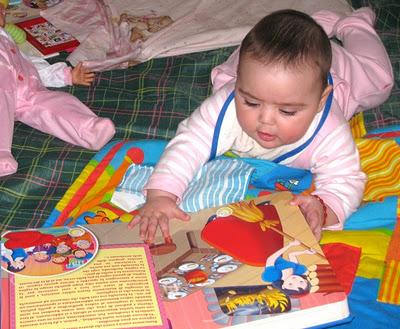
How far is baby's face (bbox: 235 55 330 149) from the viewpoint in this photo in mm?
1188

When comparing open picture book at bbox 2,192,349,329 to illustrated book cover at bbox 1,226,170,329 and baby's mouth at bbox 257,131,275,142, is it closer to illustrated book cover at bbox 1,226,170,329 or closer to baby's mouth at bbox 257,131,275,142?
illustrated book cover at bbox 1,226,170,329

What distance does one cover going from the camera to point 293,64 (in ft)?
3.87

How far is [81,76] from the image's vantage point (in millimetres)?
1731

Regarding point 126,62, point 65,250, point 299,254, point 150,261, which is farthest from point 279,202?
point 126,62

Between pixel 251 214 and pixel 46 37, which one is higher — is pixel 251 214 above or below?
above

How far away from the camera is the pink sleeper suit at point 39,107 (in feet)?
5.11

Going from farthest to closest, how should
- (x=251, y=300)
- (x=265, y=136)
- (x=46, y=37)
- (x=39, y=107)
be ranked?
(x=46, y=37) → (x=39, y=107) → (x=265, y=136) → (x=251, y=300)

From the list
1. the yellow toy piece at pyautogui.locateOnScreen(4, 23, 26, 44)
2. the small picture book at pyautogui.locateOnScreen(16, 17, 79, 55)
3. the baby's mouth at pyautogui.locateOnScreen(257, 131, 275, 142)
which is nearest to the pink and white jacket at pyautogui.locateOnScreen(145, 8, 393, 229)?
the baby's mouth at pyautogui.locateOnScreen(257, 131, 275, 142)

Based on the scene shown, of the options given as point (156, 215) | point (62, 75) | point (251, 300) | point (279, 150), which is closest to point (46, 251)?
point (156, 215)

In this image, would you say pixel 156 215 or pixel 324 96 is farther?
pixel 324 96

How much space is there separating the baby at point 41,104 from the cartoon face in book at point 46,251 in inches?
16.3

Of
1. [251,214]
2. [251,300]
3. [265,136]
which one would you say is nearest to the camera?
[251,300]

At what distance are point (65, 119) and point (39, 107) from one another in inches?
3.9

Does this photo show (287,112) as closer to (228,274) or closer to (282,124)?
(282,124)
